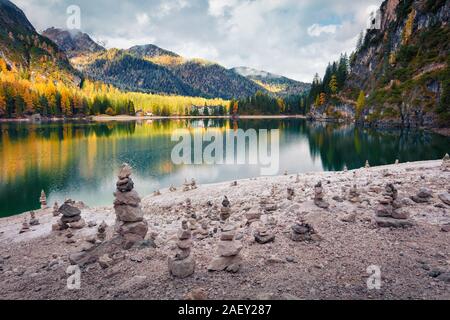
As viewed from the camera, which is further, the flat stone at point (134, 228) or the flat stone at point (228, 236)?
the flat stone at point (134, 228)

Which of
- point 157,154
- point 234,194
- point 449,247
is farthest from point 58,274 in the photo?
point 157,154

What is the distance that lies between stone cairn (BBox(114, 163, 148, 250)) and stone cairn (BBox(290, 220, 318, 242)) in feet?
25.2

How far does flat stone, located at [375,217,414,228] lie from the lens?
14.9 meters

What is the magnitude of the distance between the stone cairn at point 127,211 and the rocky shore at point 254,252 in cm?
5

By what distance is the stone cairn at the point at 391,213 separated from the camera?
15.0m

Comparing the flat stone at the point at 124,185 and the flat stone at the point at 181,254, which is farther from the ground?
the flat stone at the point at 124,185

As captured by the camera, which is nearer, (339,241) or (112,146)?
(339,241)

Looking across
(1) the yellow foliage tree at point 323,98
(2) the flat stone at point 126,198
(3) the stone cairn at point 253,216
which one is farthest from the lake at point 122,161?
(1) the yellow foliage tree at point 323,98

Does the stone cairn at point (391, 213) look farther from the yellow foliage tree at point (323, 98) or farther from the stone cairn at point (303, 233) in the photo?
the yellow foliage tree at point (323, 98)

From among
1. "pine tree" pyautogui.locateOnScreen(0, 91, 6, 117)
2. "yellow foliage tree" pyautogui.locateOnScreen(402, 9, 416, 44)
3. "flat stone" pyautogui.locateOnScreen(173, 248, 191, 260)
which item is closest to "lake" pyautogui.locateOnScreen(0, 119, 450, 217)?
"flat stone" pyautogui.locateOnScreen(173, 248, 191, 260)

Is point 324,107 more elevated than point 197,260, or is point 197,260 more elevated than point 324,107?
point 324,107

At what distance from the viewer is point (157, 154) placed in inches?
2781
